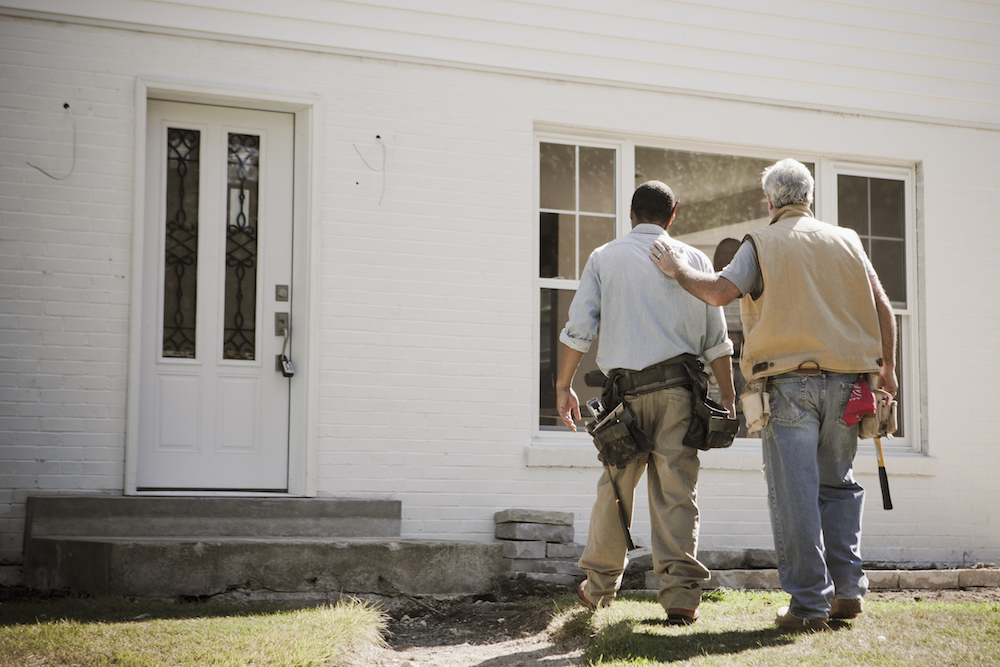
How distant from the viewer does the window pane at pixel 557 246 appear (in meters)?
6.46

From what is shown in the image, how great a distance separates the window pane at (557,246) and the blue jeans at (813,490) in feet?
9.35

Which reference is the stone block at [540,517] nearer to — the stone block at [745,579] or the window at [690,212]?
the window at [690,212]

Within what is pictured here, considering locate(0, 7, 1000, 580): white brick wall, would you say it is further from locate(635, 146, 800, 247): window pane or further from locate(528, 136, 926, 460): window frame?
locate(635, 146, 800, 247): window pane

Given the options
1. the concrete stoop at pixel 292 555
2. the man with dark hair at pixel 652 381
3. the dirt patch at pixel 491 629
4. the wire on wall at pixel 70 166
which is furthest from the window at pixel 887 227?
the wire on wall at pixel 70 166

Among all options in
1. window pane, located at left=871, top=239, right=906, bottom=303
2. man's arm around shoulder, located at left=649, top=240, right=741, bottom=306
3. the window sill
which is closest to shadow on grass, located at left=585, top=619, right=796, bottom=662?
man's arm around shoulder, located at left=649, top=240, right=741, bottom=306

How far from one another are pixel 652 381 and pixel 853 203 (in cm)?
403

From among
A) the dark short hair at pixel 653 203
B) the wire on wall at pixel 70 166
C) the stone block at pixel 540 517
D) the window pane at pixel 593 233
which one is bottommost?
the stone block at pixel 540 517

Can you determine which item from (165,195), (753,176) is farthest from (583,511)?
(165,195)

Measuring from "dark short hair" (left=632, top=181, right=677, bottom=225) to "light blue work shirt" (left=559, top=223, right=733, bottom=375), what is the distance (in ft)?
0.18

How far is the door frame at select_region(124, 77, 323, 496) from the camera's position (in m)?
5.48

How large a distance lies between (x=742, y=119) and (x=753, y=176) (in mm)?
498

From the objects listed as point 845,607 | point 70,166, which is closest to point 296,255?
point 70,166

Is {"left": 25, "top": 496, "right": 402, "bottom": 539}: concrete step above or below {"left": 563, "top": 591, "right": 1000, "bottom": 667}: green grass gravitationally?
above

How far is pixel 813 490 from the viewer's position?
11.9ft
